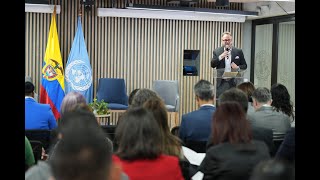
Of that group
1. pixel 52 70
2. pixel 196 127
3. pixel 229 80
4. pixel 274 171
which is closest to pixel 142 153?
pixel 274 171

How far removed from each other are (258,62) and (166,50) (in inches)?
97.9

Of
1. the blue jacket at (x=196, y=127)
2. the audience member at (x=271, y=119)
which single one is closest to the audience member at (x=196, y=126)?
the blue jacket at (x=196, y=127)

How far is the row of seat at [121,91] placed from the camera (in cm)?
1013

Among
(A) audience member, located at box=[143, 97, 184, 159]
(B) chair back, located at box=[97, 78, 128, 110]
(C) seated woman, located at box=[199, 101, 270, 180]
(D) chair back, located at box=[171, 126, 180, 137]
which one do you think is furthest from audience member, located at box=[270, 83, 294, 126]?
(B) chair back, located at box=[97, 78, 128, 110]

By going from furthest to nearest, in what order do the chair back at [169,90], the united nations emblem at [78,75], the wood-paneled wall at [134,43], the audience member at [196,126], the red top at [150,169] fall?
the wood-paneled wall at [134,43]
the chair back at [169,90]
the united nations emblem at [78,75]
the audience member at [196,126]
the red top at [150,169]

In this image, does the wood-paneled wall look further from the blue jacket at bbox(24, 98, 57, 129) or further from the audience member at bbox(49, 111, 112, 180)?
the audience member at bbox(49, 111, 112, 180)

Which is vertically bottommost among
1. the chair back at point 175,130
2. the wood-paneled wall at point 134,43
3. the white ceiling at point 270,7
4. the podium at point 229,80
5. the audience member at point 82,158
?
the chair back at point 175,130

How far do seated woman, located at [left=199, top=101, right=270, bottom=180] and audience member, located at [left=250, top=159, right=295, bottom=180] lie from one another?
103cm

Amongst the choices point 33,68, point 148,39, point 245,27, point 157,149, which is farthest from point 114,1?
point 157,149

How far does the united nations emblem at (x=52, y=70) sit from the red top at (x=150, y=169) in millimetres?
7259

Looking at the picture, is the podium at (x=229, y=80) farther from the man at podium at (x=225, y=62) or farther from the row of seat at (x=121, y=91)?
the row of seat at (x=121, y=91)
